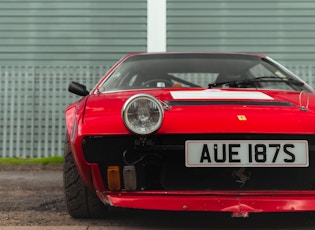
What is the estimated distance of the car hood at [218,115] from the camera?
203cm

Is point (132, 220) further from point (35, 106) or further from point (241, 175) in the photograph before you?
point (35, 106)

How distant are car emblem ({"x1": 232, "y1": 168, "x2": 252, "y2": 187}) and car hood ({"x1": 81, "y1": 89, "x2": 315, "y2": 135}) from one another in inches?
7.8

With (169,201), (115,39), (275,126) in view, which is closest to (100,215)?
(169,201)

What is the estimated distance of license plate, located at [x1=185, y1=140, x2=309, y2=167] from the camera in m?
2.00

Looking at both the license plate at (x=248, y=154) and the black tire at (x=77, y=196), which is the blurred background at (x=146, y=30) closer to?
the black tire at (x=77, y=196)

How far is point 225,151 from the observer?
2.00 metres

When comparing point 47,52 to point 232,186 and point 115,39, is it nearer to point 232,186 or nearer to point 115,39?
point 115,39

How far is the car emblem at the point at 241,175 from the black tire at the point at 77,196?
2.66ft

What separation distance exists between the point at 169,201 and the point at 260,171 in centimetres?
46

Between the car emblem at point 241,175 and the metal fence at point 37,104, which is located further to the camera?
the metal fence at point 37,104

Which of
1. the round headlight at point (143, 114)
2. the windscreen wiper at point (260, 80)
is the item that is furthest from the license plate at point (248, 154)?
the windscreen wiper at point (260, 80)

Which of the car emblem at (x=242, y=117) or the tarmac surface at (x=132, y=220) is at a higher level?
the car emblem at (x=242, y=117)

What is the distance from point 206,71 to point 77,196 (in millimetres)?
1369

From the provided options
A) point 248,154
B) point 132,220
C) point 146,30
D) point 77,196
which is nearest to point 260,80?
point 248,154
